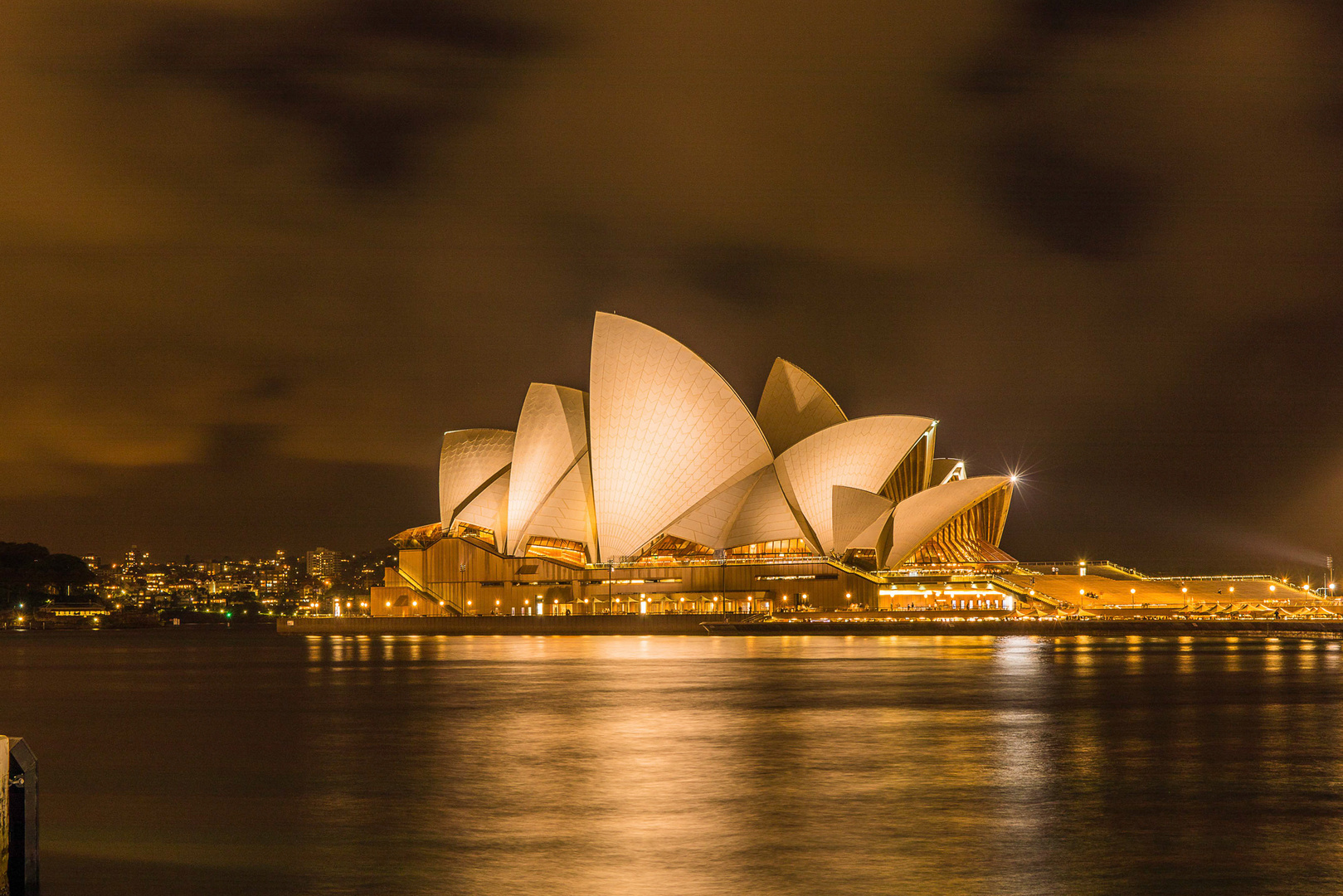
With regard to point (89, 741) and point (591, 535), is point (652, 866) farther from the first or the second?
point (591, 535)

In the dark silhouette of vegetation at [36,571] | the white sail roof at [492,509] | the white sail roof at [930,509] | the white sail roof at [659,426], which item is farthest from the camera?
the dark silhouette of vegetation at [36,571]

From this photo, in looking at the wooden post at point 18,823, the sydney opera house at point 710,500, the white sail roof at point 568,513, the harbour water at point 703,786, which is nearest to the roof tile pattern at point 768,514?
the sydney opera house at point 710,500

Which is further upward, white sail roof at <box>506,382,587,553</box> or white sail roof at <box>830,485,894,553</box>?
white sail roof at <box>506,382,587,553</box>

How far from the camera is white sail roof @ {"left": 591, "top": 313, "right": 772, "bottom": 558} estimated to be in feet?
203

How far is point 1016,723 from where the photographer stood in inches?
748

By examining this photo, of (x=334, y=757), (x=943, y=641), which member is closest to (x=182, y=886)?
(x=334, y=757)

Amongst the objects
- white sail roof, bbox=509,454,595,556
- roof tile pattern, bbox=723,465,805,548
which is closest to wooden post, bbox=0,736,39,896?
roof tile pattern, bbox=723,465,805,548

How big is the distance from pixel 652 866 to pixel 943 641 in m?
45.6

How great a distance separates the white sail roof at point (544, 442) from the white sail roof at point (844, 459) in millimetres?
11886

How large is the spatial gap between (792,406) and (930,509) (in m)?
9.65

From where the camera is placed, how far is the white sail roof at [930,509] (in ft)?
214

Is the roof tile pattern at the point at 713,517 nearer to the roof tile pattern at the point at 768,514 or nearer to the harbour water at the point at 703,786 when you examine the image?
the roof tile pattern at the point at 768,514

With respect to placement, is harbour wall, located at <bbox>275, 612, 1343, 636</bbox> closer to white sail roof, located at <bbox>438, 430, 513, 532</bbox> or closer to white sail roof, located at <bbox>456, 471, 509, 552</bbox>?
white sail roof, located at <bbox>456, 471, 509, 552</bbox>

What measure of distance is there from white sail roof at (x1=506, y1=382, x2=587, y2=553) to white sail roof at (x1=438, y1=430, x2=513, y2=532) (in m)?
4.83
